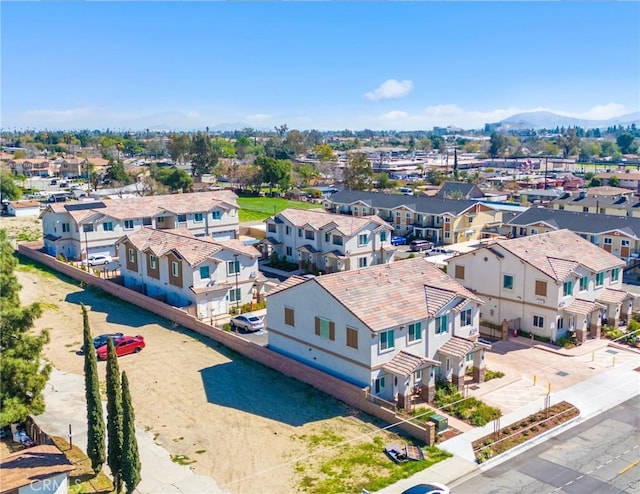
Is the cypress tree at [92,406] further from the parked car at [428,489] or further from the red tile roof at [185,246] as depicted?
the red tile roof at [185,246]

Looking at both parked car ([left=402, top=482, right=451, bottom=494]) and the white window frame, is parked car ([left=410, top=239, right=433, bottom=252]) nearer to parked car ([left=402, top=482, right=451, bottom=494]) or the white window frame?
the white window frame

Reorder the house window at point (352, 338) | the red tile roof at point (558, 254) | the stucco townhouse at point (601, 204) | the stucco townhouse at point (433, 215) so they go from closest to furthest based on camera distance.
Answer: the house window at point (352, 338)
the red tile roof at point (558, 254)
the stucco townhouse at point (433, 215)
the stucco townhouse at point (601, 204)

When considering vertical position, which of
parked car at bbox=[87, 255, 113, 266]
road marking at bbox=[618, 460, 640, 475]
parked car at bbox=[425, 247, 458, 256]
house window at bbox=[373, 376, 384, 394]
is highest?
parked car at bbox=[87, 255, 113, 266]

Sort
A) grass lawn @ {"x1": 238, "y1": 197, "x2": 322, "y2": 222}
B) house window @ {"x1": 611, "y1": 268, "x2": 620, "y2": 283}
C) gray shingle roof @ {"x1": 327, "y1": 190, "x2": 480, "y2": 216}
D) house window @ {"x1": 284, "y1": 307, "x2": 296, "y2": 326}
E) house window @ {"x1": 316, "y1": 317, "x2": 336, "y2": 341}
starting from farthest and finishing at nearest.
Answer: grass lawn @ {"x1": 238, "y1": 197, "x2": 322, "y2": 222} < gray shingle roof @ {"x1": 327, "y1": 190, "x2": 480, "y2": 216} < house window @ {"x1": 611, "y1": 268, "x2": 620, "y2": 283} < house window @ {"x1": 284, "y1": 307, "x2": 296, "y2": 326} < house window @ {"x1": 316, "y1": 317, "x2": 336, "y2": 341}

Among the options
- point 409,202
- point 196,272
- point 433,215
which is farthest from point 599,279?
point 409,202

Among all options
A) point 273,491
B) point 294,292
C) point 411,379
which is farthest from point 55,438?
point 411,379

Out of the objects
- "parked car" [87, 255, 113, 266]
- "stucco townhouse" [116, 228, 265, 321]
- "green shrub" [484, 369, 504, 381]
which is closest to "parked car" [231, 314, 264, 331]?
"stucco townhouse" [116, 228, 265, 321]

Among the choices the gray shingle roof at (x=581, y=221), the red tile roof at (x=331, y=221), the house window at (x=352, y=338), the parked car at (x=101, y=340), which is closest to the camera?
the house window at (x=352, y=338)

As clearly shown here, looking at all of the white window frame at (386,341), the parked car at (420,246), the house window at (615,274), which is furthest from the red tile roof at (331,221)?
the white window frame at (386,341)
